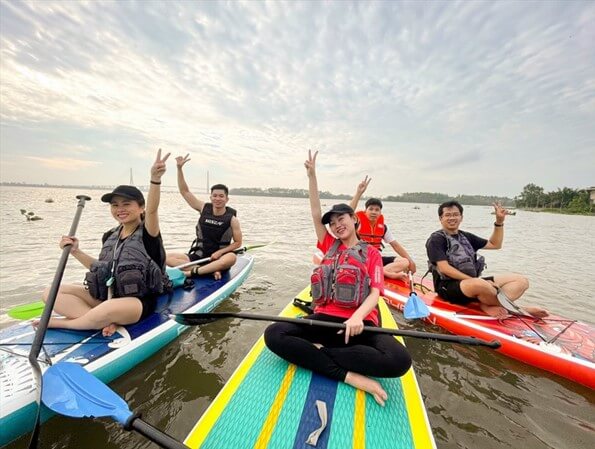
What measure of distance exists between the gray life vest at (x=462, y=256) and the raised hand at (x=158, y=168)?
4.29 meters

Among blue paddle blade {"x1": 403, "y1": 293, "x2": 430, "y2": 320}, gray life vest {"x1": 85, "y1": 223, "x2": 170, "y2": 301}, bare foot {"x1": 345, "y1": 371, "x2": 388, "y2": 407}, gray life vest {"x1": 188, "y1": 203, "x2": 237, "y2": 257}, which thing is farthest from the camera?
gray life vest {"x1": 188, "y1": 203, "x2": 237, "y2": 257}

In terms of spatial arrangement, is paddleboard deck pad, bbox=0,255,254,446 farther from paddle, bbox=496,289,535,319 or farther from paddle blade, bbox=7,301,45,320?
paddle, bbox=496,289,535,319

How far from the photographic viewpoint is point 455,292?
15.6 feet

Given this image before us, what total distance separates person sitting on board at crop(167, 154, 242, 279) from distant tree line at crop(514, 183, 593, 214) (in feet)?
229

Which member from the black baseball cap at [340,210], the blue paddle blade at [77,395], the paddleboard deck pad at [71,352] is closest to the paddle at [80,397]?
the blue paddle blade at [77,395]

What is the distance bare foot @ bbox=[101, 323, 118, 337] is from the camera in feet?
10.1

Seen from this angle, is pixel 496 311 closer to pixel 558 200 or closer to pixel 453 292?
pixel 453 292

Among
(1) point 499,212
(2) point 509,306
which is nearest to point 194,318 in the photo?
(2) point 509,306

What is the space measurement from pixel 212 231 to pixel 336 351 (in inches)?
160

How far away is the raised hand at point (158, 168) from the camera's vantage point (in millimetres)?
3049

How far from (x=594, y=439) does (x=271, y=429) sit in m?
3.05

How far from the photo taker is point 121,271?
3.15 m

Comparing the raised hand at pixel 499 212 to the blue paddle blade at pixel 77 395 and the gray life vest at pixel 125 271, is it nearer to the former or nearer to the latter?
the gray life vest at pixel 125 271

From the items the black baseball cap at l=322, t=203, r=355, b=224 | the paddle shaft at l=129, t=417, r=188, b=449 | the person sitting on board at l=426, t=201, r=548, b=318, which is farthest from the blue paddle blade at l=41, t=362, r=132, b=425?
the person sitting on board at l=426, t=201, r=548, b=318
